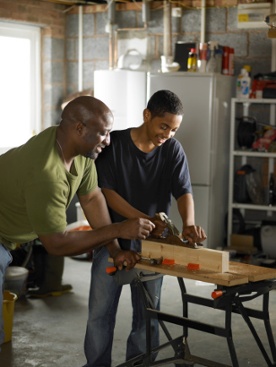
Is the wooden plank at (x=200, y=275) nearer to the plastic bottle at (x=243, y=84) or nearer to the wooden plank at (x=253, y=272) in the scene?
the wooden plank at (x=253, y=272)

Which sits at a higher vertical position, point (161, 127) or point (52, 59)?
point (52, 59)

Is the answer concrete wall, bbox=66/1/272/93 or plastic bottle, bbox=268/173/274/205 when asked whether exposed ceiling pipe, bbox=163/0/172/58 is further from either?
plastic bottle, bbox=268/173/274/205

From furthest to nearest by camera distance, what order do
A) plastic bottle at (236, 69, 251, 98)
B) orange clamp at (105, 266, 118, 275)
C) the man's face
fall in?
plastic bottle at (236, 69, 251, 98) < orange clamp at (105, 266, 118, 275) < the man's face

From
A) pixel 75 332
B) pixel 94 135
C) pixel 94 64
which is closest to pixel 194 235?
pixel 94 135

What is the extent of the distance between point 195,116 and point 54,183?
163 inches

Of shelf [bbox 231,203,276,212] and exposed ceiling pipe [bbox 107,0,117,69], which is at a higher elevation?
exposed ceiling pipe [bbox 107,0,117,69]

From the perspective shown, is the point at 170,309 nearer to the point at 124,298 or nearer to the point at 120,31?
the point at 124,298

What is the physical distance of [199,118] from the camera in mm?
7000

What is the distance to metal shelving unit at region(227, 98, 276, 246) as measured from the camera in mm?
6996

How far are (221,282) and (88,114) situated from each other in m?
0.93

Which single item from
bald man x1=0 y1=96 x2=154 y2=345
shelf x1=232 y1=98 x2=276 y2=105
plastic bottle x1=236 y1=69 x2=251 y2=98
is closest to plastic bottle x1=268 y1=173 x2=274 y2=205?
shelf x1=232 y1=98 x2=276 y2=105

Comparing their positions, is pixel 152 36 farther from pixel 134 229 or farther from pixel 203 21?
pixel 134 229

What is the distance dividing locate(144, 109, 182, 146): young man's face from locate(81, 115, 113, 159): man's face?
572mm

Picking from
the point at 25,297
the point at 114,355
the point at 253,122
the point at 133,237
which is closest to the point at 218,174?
the point at 253,122
